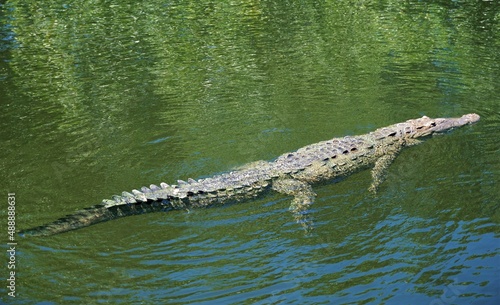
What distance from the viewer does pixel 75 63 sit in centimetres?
1346

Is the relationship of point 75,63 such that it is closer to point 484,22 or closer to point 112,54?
point 112,54

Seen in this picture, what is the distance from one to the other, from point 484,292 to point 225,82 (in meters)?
6.98

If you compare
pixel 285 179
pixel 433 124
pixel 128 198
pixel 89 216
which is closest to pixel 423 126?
pixel 433 124

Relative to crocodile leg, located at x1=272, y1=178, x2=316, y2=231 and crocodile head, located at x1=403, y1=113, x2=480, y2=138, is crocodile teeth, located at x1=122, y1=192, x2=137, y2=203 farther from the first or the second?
crocodile head, located at x1=403, y1=113, x2=480, y2=138

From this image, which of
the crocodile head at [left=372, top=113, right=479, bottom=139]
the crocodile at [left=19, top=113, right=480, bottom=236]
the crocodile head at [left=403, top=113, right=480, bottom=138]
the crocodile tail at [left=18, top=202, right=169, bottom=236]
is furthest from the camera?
the crocodile head at [left=403, top=113, right=480, bottom=138]

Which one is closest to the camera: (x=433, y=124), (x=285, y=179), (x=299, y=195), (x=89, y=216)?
(x=89, y=216)

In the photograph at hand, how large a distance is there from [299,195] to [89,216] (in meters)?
2.61

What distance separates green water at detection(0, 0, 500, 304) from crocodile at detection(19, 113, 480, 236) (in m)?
0.14

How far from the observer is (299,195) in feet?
26.5

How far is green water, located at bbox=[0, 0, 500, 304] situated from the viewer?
660 centimetres

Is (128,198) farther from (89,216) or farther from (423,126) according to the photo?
(423,126)

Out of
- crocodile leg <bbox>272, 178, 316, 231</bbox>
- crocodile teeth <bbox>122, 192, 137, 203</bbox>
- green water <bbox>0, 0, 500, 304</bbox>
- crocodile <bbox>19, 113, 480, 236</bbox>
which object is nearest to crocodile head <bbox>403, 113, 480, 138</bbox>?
crocodile <bbox>19, 113, 480, 236</bbox>

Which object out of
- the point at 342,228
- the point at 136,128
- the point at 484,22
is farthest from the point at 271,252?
the point at 484,22

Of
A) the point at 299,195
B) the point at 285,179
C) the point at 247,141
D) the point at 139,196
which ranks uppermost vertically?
the point at 139,196
